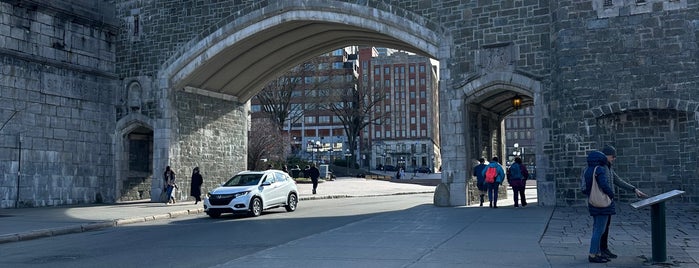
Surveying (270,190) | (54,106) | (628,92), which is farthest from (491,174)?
(54,106)

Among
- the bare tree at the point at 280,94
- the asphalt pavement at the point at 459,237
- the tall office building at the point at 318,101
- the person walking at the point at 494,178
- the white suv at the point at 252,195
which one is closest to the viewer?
the asphalt pavement at the point at 459,237

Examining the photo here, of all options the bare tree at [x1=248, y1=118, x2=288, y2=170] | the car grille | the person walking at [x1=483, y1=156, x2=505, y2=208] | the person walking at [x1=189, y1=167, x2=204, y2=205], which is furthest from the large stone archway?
the bare tree at [x1=248, y1=118, x2=288, y2=170]

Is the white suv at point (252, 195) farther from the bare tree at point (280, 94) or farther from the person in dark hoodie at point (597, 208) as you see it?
the bare tree at point (280, 94)

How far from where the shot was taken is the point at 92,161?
24234mm

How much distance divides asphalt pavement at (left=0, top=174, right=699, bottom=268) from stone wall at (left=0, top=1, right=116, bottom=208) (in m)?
3.19

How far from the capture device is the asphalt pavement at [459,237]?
8492mm

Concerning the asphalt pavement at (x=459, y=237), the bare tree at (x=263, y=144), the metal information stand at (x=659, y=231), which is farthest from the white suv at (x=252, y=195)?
the bare tree at (x=263, y=144)

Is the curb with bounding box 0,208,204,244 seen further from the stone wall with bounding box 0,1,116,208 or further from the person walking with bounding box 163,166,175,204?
the stone wall with bounding box 0,1,116,208

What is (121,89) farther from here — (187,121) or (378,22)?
(378,22)

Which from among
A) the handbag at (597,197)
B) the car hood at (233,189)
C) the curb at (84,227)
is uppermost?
the handbag at (597,197)

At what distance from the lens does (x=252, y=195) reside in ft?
58.3

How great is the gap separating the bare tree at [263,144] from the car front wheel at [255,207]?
27121 millimetres

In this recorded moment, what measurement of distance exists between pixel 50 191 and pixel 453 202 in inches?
562

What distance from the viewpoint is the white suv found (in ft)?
57.6
